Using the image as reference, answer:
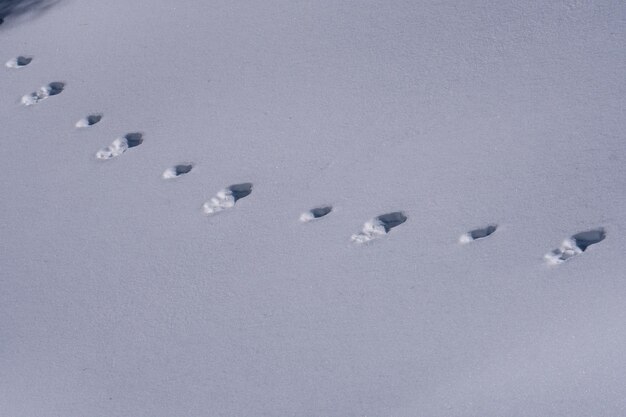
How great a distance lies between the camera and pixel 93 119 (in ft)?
9.04

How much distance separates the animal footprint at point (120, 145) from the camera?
265 cm

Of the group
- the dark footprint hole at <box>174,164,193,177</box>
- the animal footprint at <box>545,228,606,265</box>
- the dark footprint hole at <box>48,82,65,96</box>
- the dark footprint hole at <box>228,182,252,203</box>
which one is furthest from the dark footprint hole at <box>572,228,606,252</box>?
the dark footprint hole at <box>48,82,65,96</box>

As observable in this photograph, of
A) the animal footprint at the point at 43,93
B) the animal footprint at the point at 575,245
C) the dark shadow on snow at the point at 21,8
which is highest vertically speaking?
the dark shadow on snow at the point at 21,8

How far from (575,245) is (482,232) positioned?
0.84ft

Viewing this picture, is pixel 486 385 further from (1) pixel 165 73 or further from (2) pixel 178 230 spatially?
(1) pixel 165 73

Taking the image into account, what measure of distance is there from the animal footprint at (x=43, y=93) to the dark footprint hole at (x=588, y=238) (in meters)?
1.88

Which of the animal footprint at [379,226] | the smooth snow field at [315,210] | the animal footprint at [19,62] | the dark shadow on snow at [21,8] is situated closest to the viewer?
the smooth snow field at [315,210]

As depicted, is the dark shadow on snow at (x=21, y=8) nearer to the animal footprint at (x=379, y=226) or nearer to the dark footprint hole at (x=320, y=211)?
the dark footprint hole at (x=320, y=211)

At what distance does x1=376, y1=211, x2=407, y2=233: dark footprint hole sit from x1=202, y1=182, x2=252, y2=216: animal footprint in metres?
0.44

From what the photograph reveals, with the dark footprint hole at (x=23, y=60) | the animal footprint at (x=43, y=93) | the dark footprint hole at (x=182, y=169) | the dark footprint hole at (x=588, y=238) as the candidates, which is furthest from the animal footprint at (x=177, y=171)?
the dark footprint hole at (x=588, y=238)

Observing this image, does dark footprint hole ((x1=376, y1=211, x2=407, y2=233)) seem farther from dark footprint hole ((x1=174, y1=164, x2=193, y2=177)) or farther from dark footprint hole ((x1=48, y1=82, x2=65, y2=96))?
dark footprint hole ((x1=48, y1=82, x2=65, y2=96))

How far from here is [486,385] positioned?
195 cm

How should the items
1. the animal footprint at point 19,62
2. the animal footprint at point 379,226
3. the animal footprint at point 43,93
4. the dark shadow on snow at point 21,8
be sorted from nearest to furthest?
the animal footprint at point 379,226
the animal footprint at point 43,93
the animal footprint at point 19,62
the dark shadow on snow at point 21,8

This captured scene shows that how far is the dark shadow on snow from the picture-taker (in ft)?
10.4
